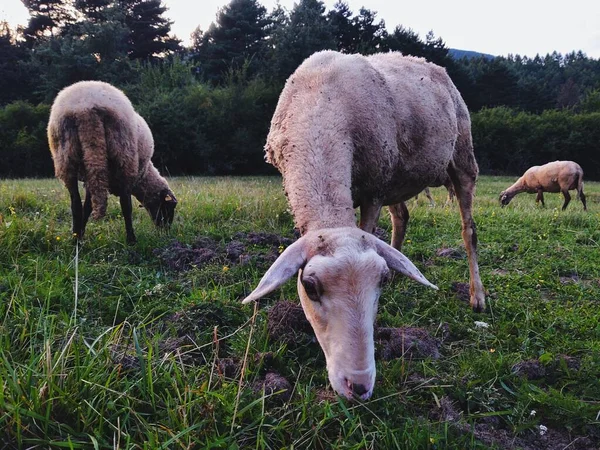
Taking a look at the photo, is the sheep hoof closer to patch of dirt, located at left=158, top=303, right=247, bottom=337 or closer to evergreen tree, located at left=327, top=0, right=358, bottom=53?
patch of dirt, located at left=158, top=303, right=247, bottom=337

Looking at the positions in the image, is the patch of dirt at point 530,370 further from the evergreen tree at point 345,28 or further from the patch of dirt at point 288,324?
the evergreen tree at point 345,28

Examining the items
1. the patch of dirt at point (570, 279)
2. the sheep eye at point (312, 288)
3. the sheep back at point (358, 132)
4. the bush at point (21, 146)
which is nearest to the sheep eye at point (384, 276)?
the sheep eye at point (312, 288)

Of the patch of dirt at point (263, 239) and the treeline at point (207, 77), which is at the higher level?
the treeline at point (207, 77)

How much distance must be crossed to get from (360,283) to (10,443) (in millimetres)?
1603

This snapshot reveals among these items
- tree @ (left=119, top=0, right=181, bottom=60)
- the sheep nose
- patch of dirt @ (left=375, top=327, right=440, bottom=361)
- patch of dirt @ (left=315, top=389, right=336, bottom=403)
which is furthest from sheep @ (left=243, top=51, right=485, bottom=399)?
tree @ (left=119, top=0, right=181, bottom=60)

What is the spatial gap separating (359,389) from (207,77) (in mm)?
41619

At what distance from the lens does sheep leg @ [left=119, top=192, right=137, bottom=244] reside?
521 centimetres

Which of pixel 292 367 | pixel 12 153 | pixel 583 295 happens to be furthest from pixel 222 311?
pixel 12 153

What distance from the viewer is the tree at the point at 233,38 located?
39625mm

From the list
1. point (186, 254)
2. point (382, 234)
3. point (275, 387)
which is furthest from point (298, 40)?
point (275, 387)

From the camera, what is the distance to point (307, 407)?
2184 millimetres

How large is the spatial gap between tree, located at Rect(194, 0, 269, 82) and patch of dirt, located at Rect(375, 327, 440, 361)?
38575 millimetres

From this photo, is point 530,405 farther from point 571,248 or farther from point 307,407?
point 571,248

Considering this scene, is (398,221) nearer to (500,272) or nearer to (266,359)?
(500,272)
